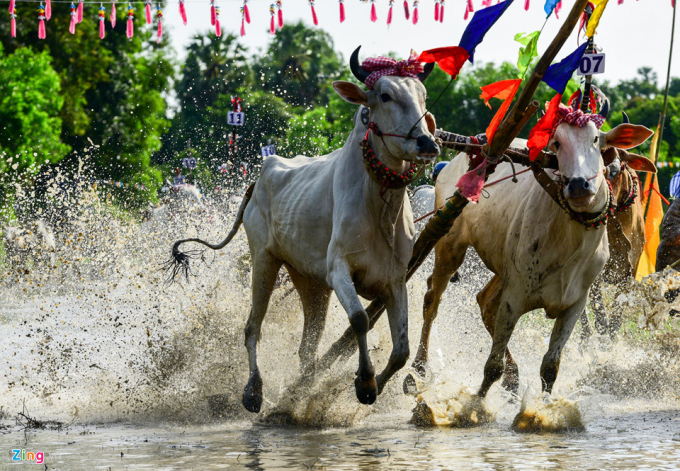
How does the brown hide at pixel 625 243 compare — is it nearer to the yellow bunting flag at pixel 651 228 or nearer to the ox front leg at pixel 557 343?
the yellow bunting flag at pixel 651 228

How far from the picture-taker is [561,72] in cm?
632

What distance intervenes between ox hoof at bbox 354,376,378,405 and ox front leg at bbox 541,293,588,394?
1331mm

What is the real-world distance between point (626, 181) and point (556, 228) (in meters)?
1.39

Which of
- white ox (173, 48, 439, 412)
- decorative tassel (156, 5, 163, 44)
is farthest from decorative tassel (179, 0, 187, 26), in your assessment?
white ox (173, 48, 439, 412)

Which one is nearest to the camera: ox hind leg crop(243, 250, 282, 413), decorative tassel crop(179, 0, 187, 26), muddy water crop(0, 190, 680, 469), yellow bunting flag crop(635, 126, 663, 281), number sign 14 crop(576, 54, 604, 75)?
muddy water crop(0, 190, 680, 469)

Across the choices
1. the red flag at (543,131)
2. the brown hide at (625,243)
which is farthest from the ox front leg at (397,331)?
the brown hide at (625,243)

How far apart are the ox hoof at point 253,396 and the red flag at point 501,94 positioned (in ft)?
7.75

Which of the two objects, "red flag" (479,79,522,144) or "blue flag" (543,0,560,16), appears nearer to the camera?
"blue flag" (543,0,560,16)

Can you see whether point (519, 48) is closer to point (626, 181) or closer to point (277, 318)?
point (626, 181)

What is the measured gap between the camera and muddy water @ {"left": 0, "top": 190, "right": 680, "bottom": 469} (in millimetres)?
5637

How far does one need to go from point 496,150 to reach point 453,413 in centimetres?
180

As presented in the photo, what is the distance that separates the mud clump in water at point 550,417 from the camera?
21.2 ft

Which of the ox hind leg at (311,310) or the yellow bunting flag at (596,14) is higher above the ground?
the yellow bunting flag at (596,14)

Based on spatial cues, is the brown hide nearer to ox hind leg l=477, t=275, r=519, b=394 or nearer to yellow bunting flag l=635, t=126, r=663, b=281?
yellow bunting flag l=635, t=126, r=663, b=281
